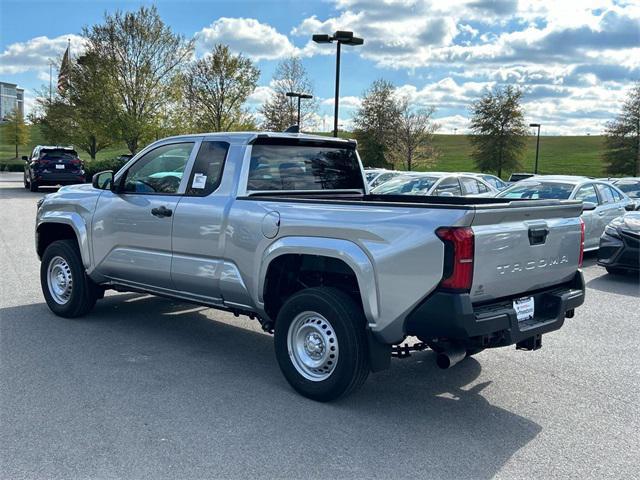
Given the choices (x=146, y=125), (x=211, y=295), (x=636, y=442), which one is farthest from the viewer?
(x=146, y=125)

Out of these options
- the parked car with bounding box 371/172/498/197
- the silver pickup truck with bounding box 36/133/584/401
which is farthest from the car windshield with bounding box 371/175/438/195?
the silver pickup truck with bounding box 36/133/584/401

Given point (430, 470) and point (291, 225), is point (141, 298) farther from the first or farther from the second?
point (430, 470)

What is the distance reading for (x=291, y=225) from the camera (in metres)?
4.59

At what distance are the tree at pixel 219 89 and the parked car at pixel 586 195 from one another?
29.7m

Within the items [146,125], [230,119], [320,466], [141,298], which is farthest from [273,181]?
[230,119]

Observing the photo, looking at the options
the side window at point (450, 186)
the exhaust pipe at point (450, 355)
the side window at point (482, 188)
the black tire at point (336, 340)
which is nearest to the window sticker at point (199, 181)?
the black tire at point (336, 340)

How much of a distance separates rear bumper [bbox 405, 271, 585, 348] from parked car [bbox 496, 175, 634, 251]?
7.32 m

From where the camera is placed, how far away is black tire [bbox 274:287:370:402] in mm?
4234

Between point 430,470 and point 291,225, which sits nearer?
point 430,470

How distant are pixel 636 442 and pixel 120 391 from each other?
11.9 ft

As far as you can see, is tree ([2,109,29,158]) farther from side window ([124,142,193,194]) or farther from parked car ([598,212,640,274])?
parked car ([598,212,640,274])

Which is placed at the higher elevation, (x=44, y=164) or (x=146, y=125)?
(x=146, y=125)

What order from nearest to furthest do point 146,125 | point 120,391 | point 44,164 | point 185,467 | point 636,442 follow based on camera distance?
point 185,467, point 636,442, point 120,391, point 44,164, point 146,125

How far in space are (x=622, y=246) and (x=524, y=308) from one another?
6556 millimetres
